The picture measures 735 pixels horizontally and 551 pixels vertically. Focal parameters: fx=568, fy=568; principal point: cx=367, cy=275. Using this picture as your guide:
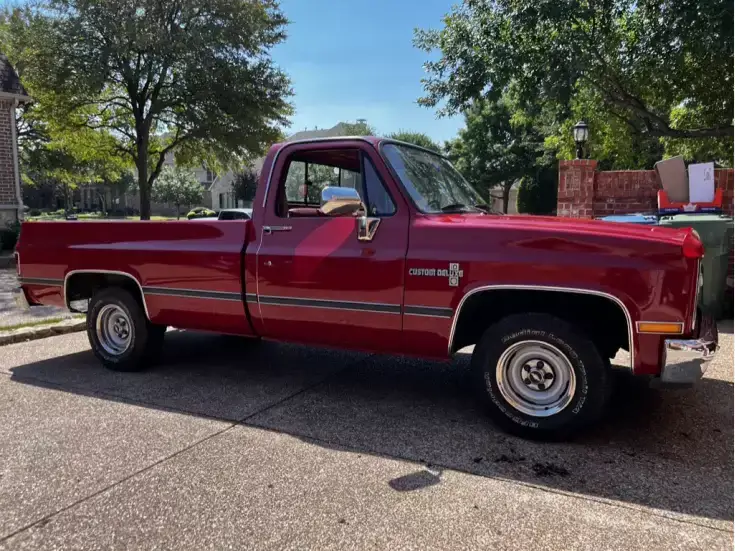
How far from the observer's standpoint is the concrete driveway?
8.86 ft

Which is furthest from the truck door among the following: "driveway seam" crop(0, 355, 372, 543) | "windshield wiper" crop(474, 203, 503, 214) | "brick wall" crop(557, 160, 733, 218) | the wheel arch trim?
"brick wall" crop(557, 160, 733, 218)

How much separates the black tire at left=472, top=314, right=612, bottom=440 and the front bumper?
0.34m

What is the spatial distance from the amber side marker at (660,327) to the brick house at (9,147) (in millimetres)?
18020

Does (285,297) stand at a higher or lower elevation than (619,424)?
higher

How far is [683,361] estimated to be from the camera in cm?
329

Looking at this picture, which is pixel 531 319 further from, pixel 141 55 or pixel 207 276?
pixel 141 55

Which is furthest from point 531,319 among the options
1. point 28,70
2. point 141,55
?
point 28,70

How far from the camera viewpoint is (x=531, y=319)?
143 inches

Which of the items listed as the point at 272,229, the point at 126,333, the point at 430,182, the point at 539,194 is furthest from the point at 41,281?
the point at 539,194

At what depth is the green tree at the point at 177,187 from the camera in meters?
63.8

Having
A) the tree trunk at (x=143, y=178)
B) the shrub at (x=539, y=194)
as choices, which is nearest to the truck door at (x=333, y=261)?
the tree trunk at (x=143, y=178)

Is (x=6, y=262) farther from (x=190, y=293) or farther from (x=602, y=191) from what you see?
(x=602, y=191)

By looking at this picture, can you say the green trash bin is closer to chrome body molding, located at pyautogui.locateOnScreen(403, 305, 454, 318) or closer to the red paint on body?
the red paint on body

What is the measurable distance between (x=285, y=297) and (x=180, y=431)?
1224 mm
